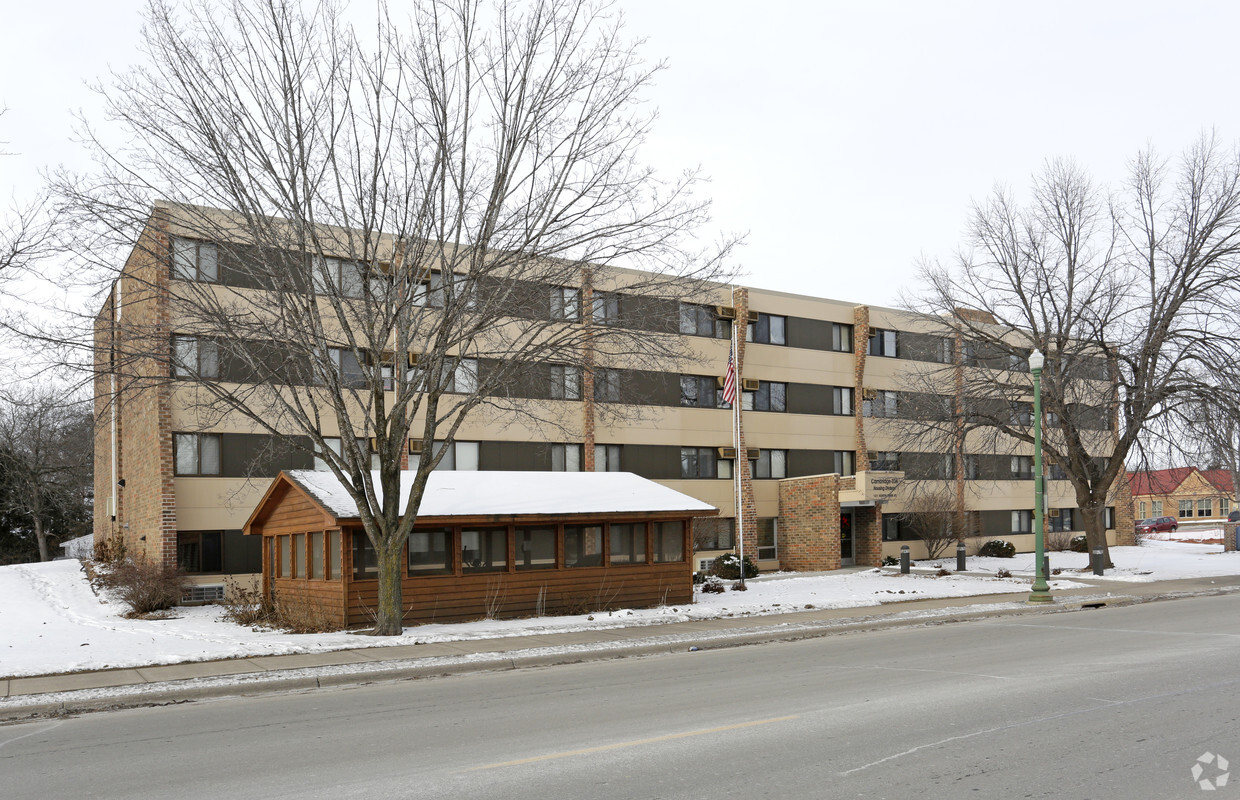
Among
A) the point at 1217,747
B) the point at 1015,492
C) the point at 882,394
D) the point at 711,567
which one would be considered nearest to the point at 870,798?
the point at 1217,747

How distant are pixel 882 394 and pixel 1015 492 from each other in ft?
33.6

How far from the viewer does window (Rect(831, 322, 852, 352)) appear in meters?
41.0

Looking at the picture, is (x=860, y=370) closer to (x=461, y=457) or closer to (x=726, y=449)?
(x=726, y=449)

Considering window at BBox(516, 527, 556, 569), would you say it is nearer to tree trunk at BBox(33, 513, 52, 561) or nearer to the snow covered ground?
the snow covered ground

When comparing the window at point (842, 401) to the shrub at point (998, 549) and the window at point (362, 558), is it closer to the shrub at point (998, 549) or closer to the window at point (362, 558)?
the shrub at point (998, 549)

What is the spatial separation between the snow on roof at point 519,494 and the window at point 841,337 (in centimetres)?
1898

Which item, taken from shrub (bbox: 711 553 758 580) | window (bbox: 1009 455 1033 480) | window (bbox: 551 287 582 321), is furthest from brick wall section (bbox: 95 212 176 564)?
window (bbox: 1009 455 1033 480)

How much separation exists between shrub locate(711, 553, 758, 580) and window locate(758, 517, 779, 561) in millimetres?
5319

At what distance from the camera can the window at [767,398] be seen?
38.3 metres

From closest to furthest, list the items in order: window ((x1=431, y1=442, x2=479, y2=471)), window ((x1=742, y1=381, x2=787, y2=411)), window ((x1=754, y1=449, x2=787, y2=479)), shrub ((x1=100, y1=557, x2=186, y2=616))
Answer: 1. shrub ((x1=100, y1=557, x2=186, y2=616))
2. window ((x1=431, y1=442, x2=479, y2=471))
3. window ((x1=742, y1=381, x2=787, y2=411))
4. window ((x1=754, y1=449, x2=787, y2=479))

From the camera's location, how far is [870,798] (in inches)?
246

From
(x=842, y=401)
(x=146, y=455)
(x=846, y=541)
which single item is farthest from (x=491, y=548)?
(x=842, y=401)

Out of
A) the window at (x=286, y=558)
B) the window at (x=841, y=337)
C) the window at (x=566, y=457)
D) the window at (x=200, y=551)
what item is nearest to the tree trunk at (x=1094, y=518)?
the window at (x=841, y=337)

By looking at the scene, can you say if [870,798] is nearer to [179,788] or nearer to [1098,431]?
[179,788]
